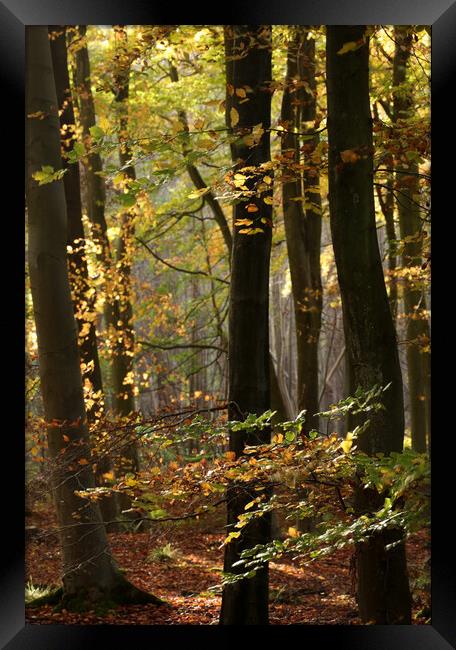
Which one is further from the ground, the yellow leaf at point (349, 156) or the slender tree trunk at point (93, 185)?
the slender tree trunk at point (93, 185)

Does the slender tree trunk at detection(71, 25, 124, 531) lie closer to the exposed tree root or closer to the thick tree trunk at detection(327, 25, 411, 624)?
the exposed tree root

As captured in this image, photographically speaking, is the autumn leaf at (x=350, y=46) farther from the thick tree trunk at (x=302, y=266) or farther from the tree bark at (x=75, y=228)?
the tree bark at (x=75, y=228)

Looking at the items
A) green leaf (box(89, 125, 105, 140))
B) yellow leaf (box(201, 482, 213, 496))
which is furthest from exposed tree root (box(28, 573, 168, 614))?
green leaf (box(89, 125, 105, 140))

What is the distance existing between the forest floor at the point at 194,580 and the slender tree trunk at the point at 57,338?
26cm

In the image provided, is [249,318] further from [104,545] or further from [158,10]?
[104,545]

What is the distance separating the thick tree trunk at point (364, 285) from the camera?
11.9 ft

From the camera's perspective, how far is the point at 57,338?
5062 millimetres

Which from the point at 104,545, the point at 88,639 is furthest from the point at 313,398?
the point at 88,639

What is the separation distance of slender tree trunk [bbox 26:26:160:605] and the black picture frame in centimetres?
206

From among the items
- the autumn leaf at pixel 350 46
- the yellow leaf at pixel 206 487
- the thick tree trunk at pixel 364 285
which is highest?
the autumn leaf at pixel 350 46

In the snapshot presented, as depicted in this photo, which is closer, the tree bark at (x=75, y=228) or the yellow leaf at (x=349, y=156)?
the yellow leaf at (x=349, y=156)
